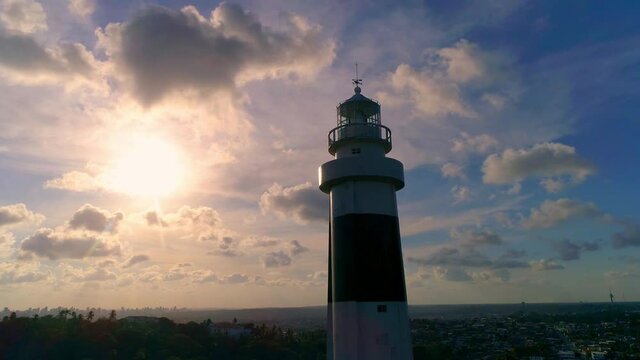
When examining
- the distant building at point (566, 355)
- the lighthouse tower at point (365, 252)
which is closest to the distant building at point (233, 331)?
the distant building at point (566, 355)

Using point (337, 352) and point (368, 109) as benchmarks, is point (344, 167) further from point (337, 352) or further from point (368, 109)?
point (337, 352)

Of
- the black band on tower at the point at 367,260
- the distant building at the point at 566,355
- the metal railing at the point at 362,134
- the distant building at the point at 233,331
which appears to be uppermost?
the metal railing at the point at 362,134

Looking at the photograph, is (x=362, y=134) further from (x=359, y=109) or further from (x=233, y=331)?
(x=233, y=331)

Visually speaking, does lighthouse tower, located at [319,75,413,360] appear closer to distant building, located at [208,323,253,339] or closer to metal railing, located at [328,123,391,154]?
metal railing, located at [328,123,391,154]

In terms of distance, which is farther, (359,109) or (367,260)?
(359,109)

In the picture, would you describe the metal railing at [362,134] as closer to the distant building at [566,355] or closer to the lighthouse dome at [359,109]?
the lighthouse dome at [359,109]

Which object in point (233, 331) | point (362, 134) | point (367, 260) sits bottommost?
point (233, 331)

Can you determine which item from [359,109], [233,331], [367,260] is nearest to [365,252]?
[367,260]
